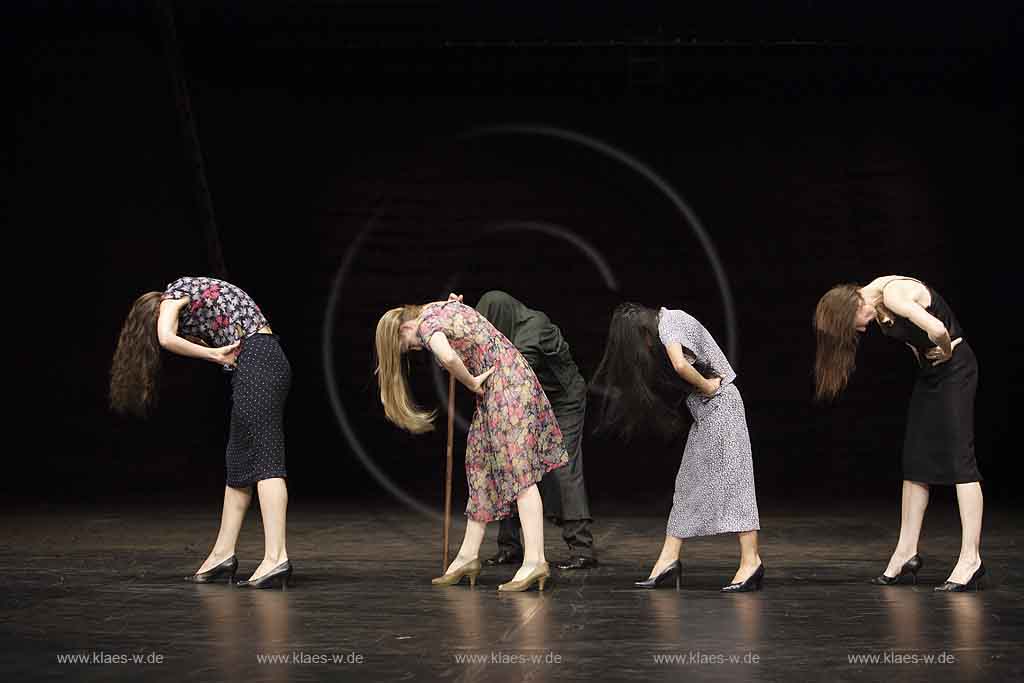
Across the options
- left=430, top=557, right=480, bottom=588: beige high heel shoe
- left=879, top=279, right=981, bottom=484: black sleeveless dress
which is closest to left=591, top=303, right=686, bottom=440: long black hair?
left=430, top=557, right=480, bottom=588: beige high heel shoe

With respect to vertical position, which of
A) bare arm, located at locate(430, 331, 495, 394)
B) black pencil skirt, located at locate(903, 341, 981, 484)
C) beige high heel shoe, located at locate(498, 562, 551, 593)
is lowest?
beige high heel shoe, located at locate(498, 562, 551, 593)

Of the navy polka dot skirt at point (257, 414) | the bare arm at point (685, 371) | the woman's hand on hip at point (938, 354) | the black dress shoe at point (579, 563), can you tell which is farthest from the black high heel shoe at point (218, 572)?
the woman's hand on hip at point (938, 354)

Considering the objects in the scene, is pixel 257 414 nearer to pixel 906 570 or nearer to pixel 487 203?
pixel 906 570

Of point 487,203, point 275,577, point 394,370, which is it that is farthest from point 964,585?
point 487,203

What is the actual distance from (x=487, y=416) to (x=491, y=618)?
0.83 m

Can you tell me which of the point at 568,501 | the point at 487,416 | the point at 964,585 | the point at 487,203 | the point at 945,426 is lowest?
the point at 964,585

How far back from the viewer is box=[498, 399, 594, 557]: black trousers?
538 centimetres

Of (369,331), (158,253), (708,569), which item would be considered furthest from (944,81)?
(158,253)

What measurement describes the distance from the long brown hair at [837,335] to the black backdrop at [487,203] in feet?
11.8

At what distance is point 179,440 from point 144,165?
181 cm

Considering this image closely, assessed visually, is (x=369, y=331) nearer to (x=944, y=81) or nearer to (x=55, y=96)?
(x=55, y=96)

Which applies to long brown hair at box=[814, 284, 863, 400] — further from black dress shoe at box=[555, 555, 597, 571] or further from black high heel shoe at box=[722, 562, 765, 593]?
black dress shoe at box=[555, 555, 597, 571]

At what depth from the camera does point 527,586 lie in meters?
4.59

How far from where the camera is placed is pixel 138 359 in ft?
15.4
